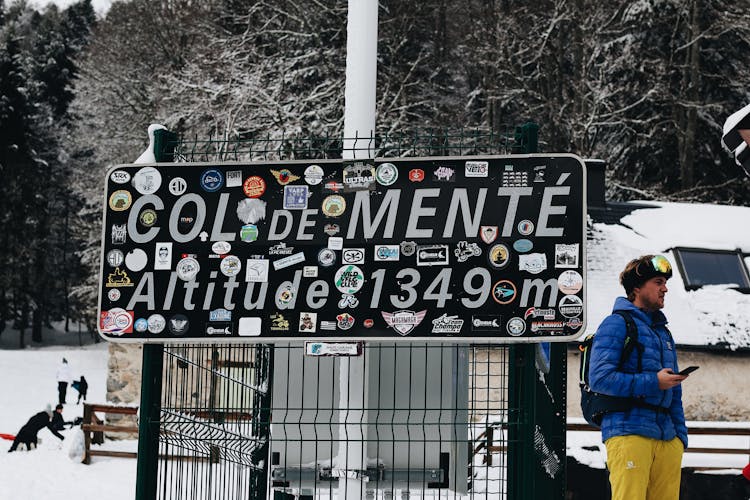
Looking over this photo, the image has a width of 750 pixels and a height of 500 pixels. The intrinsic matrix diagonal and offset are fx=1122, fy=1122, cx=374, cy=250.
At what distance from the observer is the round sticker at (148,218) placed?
6.15m

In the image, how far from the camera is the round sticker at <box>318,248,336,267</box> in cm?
596

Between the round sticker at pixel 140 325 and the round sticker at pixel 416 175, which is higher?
the round sticker at pixel 416 175

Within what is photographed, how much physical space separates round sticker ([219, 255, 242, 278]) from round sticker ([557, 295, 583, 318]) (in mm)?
1714

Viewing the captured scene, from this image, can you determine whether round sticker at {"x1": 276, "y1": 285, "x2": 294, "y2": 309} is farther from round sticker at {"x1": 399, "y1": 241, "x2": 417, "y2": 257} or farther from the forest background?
the forest background

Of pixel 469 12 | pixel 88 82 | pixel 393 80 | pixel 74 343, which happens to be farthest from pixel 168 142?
pixel 74 343

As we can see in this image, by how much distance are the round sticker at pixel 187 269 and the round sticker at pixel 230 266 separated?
0.13m

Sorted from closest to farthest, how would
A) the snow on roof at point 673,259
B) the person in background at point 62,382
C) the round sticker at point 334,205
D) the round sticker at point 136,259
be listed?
the round sticker at point 334,205
the round sticker at point 136,259
the snow on roof at point 673,259
the person in background at point 62,382

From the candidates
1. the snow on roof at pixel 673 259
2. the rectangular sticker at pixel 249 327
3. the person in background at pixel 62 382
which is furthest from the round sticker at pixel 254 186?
A: the person in background at pixel 62 382

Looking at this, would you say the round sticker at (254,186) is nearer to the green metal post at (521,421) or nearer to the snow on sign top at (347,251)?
the snow on sign top at (347,251)

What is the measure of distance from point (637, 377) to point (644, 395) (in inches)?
3.4

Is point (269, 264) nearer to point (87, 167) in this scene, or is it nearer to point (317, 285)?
point (317, 285)

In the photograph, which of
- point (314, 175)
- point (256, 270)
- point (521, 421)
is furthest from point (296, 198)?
point (521, 421)

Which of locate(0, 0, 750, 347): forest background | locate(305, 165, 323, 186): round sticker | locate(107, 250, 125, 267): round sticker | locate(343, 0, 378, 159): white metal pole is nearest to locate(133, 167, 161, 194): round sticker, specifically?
locate(107, 250, 125, 267): round sticker

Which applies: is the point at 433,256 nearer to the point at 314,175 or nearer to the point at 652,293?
the point at 314,175
